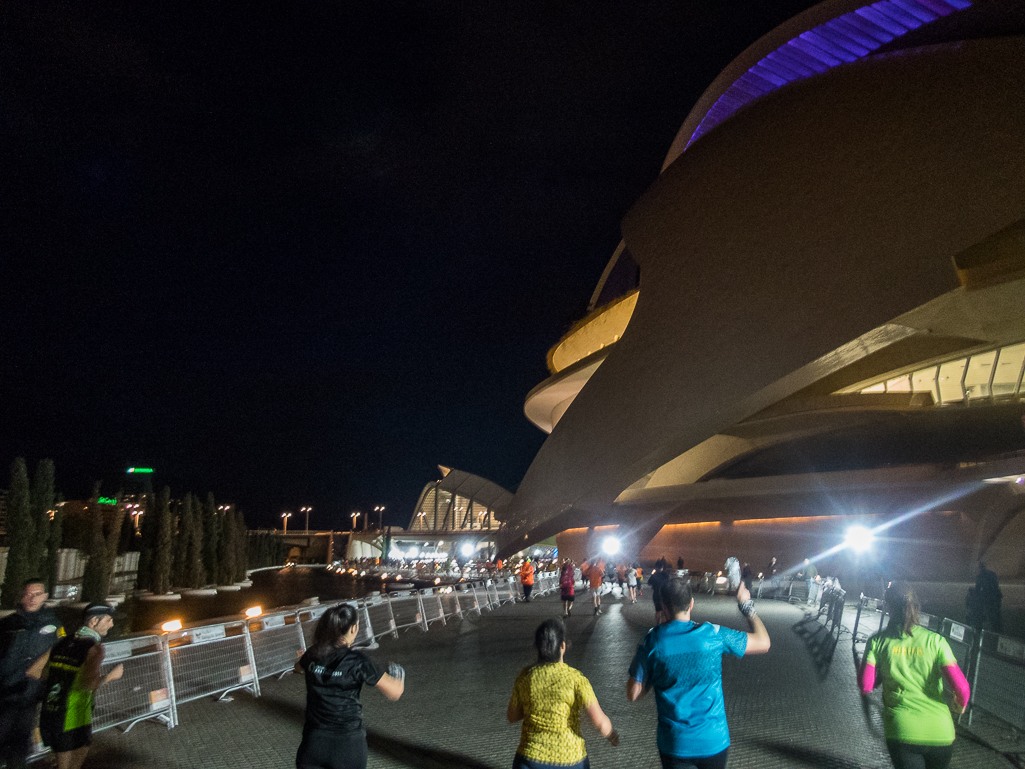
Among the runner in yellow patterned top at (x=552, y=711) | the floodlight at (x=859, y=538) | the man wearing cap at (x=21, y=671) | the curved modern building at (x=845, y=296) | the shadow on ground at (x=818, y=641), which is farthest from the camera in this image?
the floodlight at (x=859, y=538)

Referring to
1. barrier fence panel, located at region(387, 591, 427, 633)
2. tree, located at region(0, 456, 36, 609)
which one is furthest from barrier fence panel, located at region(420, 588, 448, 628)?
tree, located at region(0, 456, 36, 609)

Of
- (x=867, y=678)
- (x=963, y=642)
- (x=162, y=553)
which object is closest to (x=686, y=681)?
(x=867, y=678)

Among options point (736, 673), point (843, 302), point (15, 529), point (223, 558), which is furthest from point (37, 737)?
point (223, 558)

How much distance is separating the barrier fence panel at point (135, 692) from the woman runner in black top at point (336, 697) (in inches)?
131

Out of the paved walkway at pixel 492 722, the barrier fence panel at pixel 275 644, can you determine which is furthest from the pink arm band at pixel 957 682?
the barrier fence panel at pixel 275 644

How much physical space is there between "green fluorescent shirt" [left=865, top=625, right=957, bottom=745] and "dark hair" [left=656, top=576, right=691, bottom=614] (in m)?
1.15

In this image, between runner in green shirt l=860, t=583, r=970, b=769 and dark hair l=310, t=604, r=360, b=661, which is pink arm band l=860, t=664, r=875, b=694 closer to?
runner in green shirt l=860, t=583, r=970, b=769

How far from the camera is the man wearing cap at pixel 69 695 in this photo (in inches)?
157

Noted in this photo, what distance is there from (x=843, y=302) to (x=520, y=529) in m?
11.7

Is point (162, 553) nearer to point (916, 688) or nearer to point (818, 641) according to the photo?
point (818, 641)

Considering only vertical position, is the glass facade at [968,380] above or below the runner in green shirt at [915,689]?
above

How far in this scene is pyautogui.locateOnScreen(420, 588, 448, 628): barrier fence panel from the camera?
12675 mm

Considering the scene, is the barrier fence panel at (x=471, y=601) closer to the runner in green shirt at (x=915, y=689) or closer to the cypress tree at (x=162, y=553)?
the runner in green shirt at (x=915, y=689)

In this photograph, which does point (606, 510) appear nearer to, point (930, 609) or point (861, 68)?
point (930, 609)
